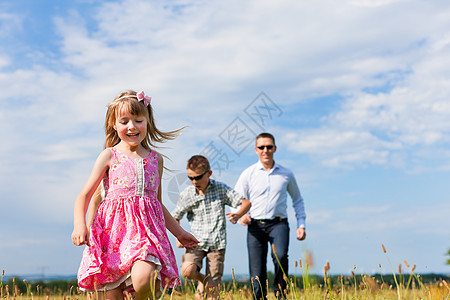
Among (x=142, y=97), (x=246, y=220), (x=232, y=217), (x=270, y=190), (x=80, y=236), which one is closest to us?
(x=80, y=236)

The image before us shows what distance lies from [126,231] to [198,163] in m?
2.96

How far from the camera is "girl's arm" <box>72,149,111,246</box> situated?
140 inches

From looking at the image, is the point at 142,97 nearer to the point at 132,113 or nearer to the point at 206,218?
the point at 132,113

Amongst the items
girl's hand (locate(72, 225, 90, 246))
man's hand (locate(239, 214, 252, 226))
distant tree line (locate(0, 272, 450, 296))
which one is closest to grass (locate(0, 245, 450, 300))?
distant tree line (locate(0, 272, 450, 296))

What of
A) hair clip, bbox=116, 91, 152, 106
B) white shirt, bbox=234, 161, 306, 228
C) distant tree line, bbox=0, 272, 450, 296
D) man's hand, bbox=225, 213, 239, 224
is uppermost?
hair clip, bbox=116, 91, 152, 106

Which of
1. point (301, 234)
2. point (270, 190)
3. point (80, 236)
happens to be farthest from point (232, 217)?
point (80, 236)

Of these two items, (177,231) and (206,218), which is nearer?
(177,231)

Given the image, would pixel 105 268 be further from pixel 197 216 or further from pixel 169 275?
pixel 197 216

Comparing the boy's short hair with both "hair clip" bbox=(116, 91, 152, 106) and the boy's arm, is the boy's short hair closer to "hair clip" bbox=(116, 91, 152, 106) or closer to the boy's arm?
the boy's arm

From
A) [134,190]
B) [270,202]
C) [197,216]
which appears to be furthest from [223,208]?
[134,190]

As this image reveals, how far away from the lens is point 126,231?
377 cm

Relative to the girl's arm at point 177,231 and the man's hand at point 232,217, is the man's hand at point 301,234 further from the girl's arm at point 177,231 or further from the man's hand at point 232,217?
the girl's arm at point 177,231

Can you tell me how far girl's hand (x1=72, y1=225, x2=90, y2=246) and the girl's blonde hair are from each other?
921 millimetres

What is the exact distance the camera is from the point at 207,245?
665cm
